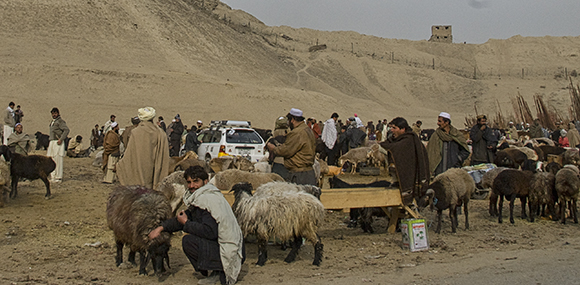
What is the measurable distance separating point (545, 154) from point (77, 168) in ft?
49.5

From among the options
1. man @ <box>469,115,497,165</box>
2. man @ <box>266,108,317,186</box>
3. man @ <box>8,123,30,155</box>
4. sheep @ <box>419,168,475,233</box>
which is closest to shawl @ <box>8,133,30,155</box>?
man @ <box>8,123,30,155</box>

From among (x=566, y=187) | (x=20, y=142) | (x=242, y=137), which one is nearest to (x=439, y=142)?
(x=566, y=187)

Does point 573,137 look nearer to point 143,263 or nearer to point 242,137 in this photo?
point 242,137

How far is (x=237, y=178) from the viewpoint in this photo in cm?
897

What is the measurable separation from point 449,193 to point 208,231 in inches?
177

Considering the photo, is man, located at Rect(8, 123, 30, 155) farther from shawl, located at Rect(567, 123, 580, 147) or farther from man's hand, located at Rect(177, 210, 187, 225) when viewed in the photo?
shawl, located at Rect(567, 123, 580, 147)

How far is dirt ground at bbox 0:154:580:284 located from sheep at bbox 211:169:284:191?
3.93 feet

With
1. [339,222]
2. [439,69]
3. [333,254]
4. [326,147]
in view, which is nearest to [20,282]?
[333,254]

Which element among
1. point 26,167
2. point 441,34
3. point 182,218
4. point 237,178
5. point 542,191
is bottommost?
point 542,191

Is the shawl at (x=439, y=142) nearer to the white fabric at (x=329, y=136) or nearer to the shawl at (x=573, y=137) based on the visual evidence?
the white fabric at (x=329, y=136)

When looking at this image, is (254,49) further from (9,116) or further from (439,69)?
(9,116)

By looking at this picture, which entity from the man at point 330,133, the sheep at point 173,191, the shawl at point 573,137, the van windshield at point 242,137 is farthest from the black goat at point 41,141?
the shawl at point 573,137

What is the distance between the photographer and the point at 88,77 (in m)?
36.5

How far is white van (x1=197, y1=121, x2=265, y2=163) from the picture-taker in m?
15.6
